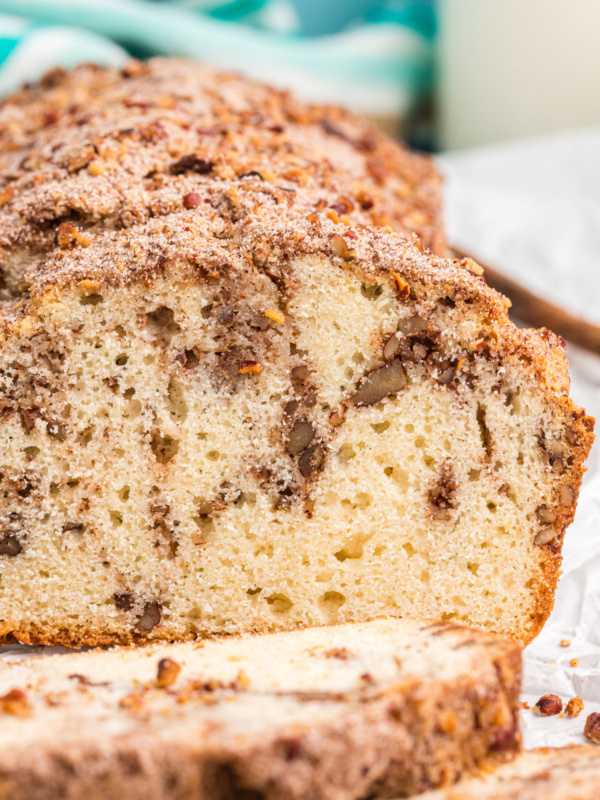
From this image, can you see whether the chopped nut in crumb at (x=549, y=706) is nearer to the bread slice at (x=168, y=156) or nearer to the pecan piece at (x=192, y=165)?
the bread slice at (x=168, y=156)

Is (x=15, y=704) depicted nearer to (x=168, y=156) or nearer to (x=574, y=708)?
(x=574, y=708)

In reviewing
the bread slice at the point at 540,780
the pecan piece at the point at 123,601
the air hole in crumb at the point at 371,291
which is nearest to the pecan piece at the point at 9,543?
the pecan piece at the point at 123,601

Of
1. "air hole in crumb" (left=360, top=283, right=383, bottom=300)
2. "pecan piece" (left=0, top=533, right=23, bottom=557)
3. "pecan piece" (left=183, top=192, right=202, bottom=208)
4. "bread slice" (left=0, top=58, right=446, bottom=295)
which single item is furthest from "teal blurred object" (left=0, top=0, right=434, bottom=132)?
"pecan piece" (left=0, top=533, right=23, bottom=557)

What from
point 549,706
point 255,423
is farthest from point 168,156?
point 549,706

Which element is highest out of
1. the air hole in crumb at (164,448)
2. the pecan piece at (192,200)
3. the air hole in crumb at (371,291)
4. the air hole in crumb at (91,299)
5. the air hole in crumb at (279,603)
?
the pecan piece at (192,200)

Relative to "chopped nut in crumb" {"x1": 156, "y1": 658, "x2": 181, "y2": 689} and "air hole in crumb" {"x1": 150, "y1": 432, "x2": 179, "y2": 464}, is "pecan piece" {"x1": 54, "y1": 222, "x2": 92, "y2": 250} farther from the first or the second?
"chopped nut in crumb" {"x1": 156, "y1": 658, "x2": 181, "y2": 689}

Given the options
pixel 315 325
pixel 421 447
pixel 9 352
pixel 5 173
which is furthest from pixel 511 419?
pixel 5 173

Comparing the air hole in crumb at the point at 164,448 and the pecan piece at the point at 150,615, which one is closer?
the air hole in crumb at the point at 164,448
